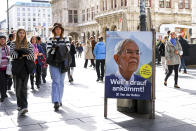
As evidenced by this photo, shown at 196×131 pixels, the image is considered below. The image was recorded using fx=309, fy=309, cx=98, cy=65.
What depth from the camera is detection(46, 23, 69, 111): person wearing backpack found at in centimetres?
632

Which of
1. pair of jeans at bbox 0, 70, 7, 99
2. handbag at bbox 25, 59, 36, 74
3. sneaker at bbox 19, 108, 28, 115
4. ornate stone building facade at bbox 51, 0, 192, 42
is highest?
ornate stone building facade at bbox 51, 0, 192, 42

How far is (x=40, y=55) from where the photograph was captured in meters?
10.4

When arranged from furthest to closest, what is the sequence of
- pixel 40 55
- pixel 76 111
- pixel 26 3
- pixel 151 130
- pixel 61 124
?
pixel 26 3, pixel 40 55, pixel 76 111, pixel 61 124, pixel 151 130

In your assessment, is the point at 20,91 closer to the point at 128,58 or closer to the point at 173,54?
the point at 128,58

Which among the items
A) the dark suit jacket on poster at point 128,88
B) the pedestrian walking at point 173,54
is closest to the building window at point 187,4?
the pedestrian walking at point 173,54

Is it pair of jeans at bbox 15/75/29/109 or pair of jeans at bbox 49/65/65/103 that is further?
pair of jeans at bbox 49/65/65/103

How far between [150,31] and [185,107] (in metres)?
2.00

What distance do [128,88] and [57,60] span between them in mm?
1700

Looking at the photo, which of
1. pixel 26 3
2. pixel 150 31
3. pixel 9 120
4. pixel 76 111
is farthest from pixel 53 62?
pixel 26 3

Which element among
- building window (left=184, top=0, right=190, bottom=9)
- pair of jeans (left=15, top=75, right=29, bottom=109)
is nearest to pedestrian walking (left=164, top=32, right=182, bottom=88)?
pair of jeans (left=15, top=75, right=29, bottom=109)

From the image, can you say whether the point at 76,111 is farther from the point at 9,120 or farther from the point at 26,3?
the point at 26,3

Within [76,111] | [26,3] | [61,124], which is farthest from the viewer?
[26,3]

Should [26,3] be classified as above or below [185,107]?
above

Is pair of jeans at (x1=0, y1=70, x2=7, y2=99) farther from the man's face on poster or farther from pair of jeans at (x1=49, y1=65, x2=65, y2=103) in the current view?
the man's face on poster
